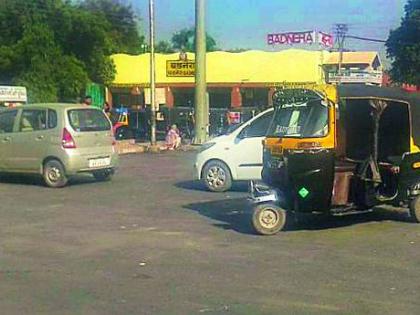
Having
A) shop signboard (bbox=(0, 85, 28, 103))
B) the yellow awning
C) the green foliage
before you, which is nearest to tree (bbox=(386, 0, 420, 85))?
the yellow awning

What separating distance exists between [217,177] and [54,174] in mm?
3416

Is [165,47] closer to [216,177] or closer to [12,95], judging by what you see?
[12,95]

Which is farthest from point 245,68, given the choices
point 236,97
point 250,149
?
point 250,149

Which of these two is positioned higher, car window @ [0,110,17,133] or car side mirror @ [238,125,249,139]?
→ car window @ [0,110,17,133]

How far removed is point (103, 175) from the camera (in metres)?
17.4

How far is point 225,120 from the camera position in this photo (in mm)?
40156

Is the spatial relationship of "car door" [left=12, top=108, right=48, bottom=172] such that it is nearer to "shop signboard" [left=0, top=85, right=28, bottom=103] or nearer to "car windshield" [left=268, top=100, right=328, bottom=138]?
"car windshield" [left=268, top=100, right=328, bottom=138]

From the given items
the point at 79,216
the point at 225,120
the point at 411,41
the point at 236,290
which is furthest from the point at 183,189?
the point at 411,41

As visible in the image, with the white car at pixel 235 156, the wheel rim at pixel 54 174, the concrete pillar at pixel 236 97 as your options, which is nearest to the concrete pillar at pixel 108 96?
the concrete pillar at pixel 236 97

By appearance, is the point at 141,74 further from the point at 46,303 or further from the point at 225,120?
the point at 46,303

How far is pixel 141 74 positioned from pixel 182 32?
43099 millimetres

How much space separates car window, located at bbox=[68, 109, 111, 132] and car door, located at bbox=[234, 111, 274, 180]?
3.17 m

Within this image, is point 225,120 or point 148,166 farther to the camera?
point 225,120

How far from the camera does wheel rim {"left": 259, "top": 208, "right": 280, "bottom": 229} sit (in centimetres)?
1035
